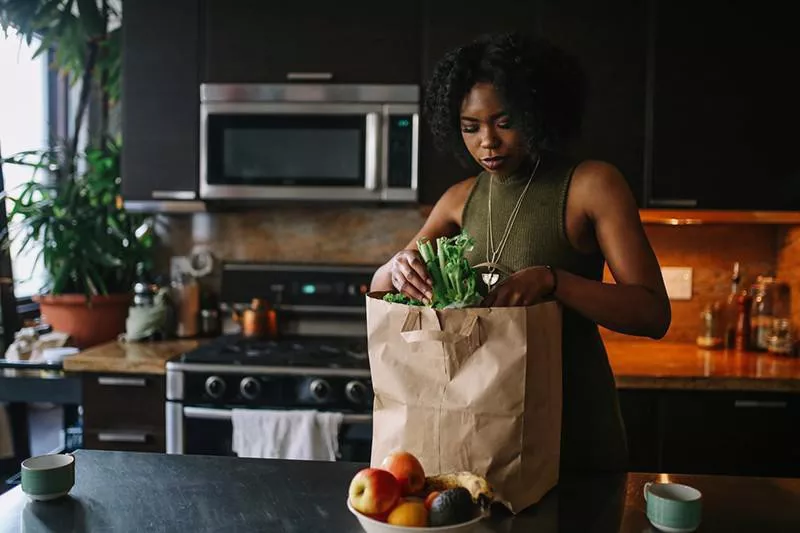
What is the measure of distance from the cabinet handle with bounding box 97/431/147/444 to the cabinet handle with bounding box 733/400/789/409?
180 cm

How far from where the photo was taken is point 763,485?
3.92ft

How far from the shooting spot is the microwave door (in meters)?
2.44

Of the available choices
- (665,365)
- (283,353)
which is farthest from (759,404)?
(283,353)

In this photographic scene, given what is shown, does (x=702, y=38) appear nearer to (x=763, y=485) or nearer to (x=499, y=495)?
(x=763, y=485)

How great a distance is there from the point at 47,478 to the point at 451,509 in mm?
625

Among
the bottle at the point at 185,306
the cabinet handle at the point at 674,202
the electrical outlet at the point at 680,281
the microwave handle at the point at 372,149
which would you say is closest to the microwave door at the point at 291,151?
the microwave handle at the point at 372,149

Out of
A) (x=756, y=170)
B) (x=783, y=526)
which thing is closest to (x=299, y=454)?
(x=783, y=526)

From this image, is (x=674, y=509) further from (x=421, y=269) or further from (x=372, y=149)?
(x=372, y=149)

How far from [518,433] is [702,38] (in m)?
1.89

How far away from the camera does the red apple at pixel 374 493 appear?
867mm

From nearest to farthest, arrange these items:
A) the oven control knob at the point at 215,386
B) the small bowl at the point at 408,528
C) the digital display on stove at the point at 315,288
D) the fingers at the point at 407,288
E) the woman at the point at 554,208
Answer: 1. the small bowl at the point at 408,528
2. the fingers at the point at 407,288
3. the woman at the point at 554,208
4. the oven control knob at the point at 215,386
5. the digital display on stove at the point at 315,288

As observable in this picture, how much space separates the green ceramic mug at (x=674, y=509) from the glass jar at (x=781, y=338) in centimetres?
169

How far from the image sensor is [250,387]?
7.22 ft

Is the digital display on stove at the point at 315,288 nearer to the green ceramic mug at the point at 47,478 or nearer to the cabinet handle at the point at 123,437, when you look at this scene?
the cabinet handle at the point at 123,437
